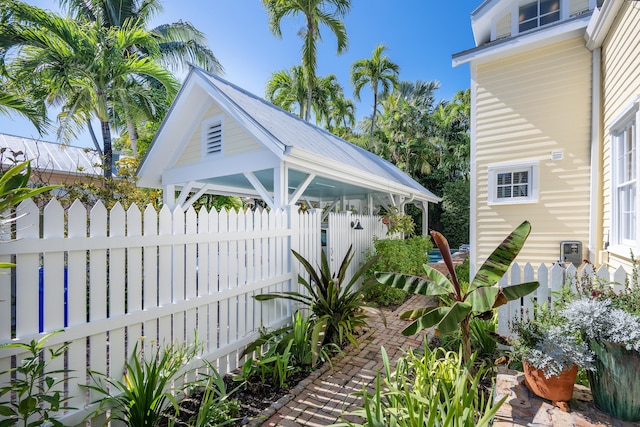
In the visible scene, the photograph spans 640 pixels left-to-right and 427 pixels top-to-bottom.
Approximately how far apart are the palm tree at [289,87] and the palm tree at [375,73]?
569 centimetres

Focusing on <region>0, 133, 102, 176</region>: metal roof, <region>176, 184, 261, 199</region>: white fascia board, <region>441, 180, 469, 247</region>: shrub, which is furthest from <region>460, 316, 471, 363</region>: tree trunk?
<region>441, 180, 469, 247</region>: shrub

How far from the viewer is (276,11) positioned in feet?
48.4

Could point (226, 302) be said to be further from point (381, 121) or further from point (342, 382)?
point (381, 121)

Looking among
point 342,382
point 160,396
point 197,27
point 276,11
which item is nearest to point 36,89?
point 197,27

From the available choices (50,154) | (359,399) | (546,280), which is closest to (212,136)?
(359,399)

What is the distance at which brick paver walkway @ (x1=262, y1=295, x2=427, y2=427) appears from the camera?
3.11 m

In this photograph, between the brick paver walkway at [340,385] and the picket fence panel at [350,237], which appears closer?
the brick paver walkway at [340,385]

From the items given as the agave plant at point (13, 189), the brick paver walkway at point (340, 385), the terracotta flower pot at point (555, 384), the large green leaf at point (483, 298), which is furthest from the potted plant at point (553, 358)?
the agave plant at point (13, 189)

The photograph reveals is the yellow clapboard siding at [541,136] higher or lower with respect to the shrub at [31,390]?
higher

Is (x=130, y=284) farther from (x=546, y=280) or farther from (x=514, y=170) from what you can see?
(x=514, y=170)

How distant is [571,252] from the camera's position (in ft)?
21.0

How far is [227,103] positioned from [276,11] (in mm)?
11438

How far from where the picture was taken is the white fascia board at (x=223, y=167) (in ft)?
19.6

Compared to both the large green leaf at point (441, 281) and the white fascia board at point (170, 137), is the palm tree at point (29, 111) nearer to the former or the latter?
the white fascia board at point (170, 137)
